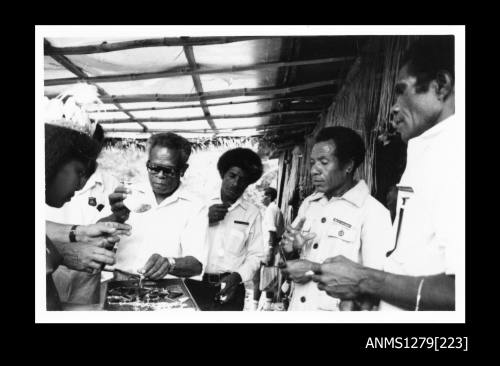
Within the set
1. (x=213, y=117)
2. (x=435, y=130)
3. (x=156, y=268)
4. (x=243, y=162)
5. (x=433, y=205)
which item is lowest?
(x=156, y=268)

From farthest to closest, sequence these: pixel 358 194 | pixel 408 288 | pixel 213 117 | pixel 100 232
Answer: pixel 213 117, pixel 100 232, pixel 358 194, pixel 408 288

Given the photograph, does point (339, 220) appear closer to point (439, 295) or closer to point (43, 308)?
point (439, 295)

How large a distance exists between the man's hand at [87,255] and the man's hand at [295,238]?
1.32 metres

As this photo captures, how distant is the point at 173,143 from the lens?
12.5 feet

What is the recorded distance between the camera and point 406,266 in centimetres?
352

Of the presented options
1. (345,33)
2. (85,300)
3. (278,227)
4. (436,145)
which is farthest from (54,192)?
(436,145)

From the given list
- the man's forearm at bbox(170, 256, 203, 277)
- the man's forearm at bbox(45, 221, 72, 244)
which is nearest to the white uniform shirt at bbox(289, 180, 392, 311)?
the man's forearm at bbox(170, 256, 203, 277)

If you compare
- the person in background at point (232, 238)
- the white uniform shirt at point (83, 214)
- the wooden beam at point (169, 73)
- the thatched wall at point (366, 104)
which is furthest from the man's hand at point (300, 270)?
the wooden beam at point (169, 73)

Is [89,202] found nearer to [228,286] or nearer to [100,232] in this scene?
[100,232]

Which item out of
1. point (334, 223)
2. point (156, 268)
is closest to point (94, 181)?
point (156, 268)

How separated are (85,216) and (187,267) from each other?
879 mm

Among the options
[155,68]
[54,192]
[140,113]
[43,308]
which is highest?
[155,68]

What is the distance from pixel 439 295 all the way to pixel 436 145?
1.09 metres

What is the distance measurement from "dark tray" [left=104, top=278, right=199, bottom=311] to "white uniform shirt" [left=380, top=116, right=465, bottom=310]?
4.91 feet
